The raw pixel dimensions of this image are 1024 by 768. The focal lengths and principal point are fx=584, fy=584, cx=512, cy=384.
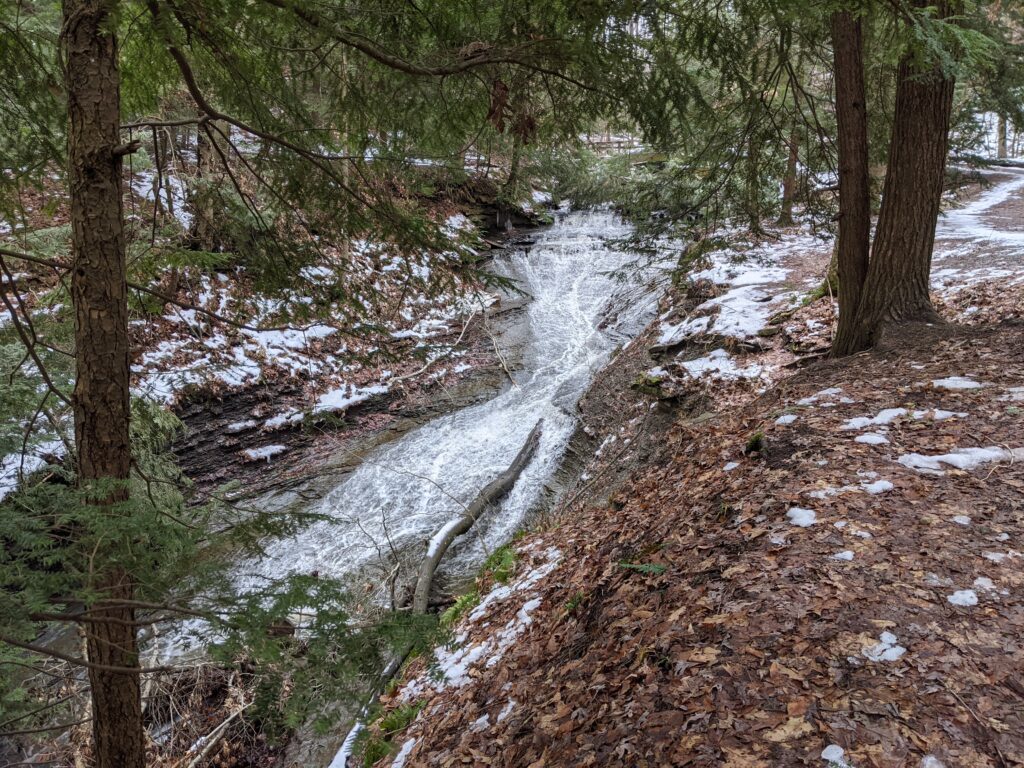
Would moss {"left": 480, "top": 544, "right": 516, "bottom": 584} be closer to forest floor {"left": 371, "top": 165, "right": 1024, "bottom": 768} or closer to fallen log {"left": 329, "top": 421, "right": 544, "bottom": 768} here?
forest floor {"left": 371, "top": 165, "right": 1024, "bottom": 768}

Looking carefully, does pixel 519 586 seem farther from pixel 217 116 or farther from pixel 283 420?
pixel 283 420

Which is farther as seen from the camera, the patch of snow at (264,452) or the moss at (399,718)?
the patch of snow at (264,452)

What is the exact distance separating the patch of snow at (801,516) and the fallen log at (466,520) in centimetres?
369

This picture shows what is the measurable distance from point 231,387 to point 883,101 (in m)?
9.67

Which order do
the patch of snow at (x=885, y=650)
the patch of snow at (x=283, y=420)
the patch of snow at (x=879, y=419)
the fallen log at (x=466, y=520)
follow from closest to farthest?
the patch of snow at (x=885, y=650), the patch of snow at (x=879, y=419), the fallen log at (x=466, y=520), the patch of snow at (x=283, y=420)

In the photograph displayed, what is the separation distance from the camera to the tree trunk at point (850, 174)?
18.4 feet

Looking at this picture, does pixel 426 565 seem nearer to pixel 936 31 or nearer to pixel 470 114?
pixel 470 114

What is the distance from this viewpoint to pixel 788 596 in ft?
9.85

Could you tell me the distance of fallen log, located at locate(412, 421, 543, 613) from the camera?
6.28 metres

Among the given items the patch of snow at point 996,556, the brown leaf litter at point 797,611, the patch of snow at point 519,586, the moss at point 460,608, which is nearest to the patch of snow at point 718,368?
the brown leaf litter at point 797,611

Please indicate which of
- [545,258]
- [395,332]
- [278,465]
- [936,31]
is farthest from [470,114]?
[545,258]

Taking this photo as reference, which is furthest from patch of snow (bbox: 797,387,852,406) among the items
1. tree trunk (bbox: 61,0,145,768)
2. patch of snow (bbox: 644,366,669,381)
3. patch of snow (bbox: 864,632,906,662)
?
tree trunk (bbox: 61,0,145,768)

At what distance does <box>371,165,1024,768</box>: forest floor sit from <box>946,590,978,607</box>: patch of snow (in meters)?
0.01

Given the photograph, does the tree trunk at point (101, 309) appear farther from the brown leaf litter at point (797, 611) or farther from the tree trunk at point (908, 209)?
the tree trunk at point (908, 209)
